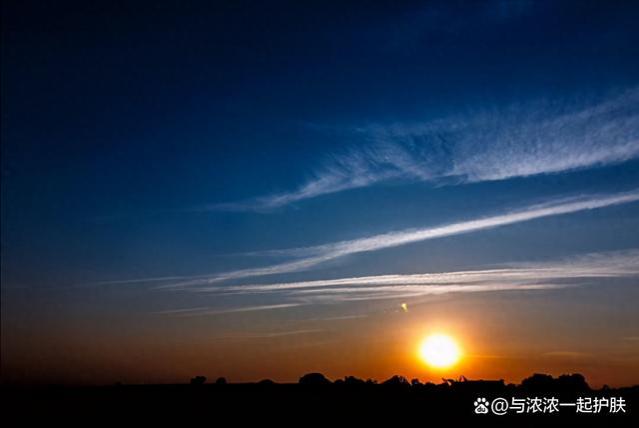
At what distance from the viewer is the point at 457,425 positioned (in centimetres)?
3469

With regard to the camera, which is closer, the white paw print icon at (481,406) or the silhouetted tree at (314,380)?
the white paw print icon at (481,406)

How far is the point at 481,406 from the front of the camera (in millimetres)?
37438

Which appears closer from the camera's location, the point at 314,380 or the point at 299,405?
the point at 299,405

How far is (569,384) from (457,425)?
19.9m

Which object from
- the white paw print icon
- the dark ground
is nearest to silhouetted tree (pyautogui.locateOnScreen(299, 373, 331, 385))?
the dark ground

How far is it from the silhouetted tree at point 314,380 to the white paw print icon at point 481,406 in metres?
17.3

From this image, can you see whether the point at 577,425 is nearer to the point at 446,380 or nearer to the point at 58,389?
the point at 446,380

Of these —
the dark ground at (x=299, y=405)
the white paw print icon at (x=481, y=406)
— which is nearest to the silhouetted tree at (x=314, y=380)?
the dark ground at (x=299, y=405)

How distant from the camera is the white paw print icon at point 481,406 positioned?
36.8 metres

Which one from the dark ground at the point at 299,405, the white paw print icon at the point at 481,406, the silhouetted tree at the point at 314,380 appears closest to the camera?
the dark ground at the point at 299,405

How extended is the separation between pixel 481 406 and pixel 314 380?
2000 centimetres

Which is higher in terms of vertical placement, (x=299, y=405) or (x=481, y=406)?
(x=481, y=406)

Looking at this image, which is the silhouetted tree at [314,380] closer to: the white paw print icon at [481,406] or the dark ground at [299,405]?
the dark ground at [299,405]

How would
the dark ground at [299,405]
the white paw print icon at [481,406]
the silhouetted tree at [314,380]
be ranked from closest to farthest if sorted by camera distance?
the dark ground at [299,405] → the white paw print icon at [481,406] → the silhouetted tree at [314,380]
